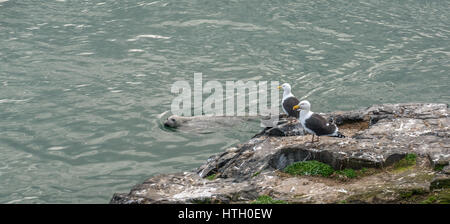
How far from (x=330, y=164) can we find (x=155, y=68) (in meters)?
13.1

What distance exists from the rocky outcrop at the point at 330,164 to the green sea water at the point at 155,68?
119 inches

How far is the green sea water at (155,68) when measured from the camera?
58.4 feet

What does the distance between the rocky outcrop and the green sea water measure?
9.89 ft

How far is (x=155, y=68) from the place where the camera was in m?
24.4

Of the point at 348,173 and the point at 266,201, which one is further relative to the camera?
the point at 348,173

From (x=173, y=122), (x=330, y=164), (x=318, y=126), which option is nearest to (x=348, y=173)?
(x=330, y=164)

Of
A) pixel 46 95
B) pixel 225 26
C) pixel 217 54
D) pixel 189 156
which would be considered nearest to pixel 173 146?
pixel 189 156

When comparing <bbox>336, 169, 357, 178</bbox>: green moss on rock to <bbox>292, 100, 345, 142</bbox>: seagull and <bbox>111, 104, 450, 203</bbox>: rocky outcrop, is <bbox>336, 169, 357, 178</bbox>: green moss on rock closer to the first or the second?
<bbox>111, 104, 450, 203</bbox>: rocky outcrop

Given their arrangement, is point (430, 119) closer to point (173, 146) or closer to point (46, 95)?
point (173, 146)

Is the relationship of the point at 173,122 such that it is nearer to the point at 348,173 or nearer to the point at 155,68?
the point at 155,68

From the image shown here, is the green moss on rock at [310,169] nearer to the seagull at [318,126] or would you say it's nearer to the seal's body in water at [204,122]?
the seagull at [318,126]

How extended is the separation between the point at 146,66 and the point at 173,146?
692cm

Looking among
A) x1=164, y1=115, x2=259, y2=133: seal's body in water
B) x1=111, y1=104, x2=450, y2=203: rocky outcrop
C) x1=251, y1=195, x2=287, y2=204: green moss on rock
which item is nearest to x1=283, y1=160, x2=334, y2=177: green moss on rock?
x1=111, y1=104, x2=450, y2=203: rocky outcrop

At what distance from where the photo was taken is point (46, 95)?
73.0 ft
